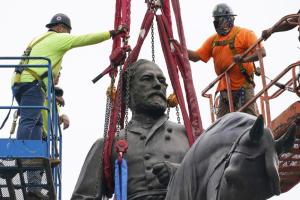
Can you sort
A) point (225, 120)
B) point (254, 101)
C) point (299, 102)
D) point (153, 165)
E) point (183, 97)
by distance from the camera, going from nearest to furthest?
point (225, 120) < point (153, 165) < point (183, 97) < point (254, 101) < point (299, 102)

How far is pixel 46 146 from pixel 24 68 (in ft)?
4.34

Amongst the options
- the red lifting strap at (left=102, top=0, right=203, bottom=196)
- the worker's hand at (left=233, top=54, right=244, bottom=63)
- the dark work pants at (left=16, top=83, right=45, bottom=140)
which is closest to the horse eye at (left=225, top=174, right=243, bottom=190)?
the red lifting strap at (left=102, top=0, right=203, bottom=196)

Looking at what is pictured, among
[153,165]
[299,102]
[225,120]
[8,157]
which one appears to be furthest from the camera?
[299,102]

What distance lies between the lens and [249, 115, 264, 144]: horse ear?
33.9 feet

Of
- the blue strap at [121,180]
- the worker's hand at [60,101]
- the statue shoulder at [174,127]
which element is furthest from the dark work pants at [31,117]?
the blue strap at [121,180]

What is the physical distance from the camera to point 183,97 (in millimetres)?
14633

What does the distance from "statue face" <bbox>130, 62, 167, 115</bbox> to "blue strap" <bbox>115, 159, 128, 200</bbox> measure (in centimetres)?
93

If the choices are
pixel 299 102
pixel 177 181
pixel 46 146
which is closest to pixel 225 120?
pixel 177 181

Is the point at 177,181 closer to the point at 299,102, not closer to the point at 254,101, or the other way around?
the point at 254,101

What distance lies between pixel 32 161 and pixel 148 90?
279 centimetres

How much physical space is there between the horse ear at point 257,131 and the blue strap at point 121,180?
3190mm

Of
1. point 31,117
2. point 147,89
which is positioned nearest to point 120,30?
point 147,89

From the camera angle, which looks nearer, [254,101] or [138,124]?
[138,124]

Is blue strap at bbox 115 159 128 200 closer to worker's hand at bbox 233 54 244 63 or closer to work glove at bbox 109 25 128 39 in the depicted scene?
work glove at bbox 109 25 128 39
